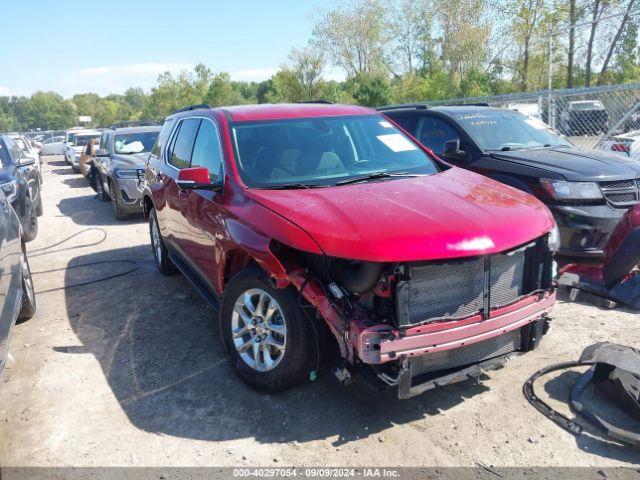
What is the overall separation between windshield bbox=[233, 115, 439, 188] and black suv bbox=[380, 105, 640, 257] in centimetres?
197

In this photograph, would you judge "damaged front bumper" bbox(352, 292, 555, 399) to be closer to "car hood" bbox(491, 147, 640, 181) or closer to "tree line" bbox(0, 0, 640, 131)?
"car hood" bbox(491, 147, 640, 181)

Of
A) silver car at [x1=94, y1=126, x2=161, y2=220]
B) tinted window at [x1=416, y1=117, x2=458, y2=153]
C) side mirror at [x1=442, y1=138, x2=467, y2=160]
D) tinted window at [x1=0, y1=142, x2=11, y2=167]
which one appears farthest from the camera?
silver car at [x1=94, y1=126, x2=161, y2=220]

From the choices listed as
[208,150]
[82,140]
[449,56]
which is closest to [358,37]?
[449,56]

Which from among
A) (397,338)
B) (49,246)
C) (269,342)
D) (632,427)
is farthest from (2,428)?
(49,246)

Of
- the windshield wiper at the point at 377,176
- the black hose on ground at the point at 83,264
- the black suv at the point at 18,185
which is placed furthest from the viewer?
the black suv at the point at 18,185

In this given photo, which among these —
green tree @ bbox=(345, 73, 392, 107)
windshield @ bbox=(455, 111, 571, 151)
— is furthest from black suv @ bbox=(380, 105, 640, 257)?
green tree @ bbox=(345, 73, 392, 107)

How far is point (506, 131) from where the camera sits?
23.9 ft

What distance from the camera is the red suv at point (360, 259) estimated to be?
3.08 metres

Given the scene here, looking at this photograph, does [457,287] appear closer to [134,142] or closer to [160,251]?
[160,251]

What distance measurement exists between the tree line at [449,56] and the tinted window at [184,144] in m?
13.8

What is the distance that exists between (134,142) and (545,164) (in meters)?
8.74

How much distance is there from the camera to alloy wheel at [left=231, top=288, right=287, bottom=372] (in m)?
3.56

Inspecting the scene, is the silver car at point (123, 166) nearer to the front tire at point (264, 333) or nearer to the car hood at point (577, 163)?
the car hood at point (577, 163)

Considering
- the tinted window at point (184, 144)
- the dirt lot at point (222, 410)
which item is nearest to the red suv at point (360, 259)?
the dirt lot at point (222, 410)
